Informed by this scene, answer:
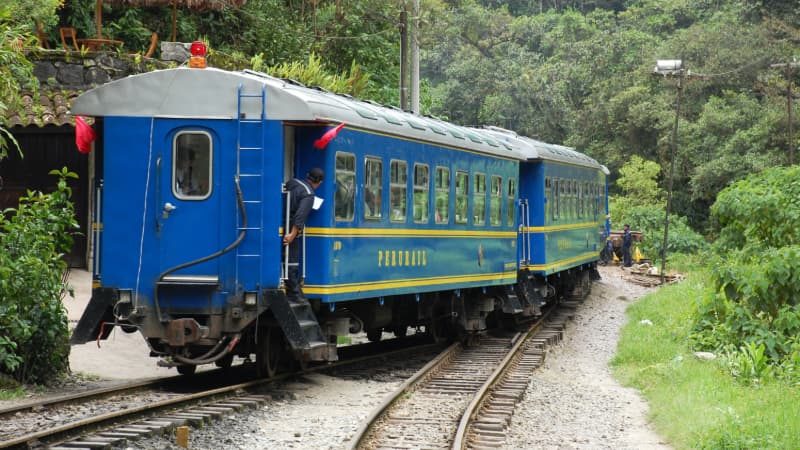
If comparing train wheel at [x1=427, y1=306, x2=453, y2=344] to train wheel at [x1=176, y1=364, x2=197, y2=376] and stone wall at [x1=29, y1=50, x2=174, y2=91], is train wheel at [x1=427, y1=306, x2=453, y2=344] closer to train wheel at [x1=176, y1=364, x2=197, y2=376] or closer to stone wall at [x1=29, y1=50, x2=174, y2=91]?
train wheel at [x1=176, y1=364, x2=197, y2=376]

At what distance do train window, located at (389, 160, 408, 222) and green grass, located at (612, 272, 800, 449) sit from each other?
3.56 m

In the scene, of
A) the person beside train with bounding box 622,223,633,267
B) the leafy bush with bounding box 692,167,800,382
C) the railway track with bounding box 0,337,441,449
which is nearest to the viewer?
the railway track with bounding box 0,337,441,449

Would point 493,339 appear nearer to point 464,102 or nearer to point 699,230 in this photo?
point 699,230

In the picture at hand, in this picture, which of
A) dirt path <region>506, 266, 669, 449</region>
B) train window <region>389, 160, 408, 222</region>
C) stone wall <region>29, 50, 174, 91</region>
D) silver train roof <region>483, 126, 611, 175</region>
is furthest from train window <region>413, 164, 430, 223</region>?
stone wall <region>29, 50, 174, 91</region>

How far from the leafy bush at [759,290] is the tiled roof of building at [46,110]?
1005 cm

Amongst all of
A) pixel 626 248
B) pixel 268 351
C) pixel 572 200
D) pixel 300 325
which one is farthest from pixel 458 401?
pixel 626 248

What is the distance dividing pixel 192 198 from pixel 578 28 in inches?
2602

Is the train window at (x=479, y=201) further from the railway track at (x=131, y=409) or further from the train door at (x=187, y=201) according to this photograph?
the train door at (x=187, y=201)

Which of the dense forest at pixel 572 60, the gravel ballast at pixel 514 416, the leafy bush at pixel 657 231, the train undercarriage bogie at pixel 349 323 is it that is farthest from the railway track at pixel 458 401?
the leafy bush at pixel 657 231

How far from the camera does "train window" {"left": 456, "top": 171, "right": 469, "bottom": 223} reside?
16.6 m

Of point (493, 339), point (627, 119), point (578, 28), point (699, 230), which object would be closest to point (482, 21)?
point (578, 28)

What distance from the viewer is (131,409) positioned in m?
9.87

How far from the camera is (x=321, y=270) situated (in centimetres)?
1212

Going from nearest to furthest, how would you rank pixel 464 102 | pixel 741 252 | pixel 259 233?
pixel 259 233 → pixel 741 252 → pixel 464 102
